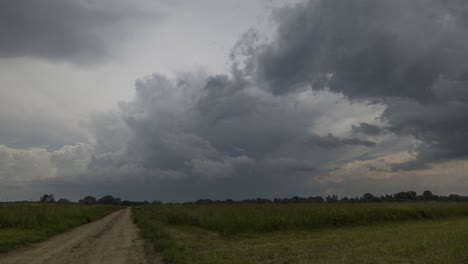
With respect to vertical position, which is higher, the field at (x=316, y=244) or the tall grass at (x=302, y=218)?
the tall grass at (x=302, y=218)

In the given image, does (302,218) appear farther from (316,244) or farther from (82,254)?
(82,254)

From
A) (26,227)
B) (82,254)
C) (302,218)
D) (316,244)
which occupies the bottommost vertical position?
(82,254)

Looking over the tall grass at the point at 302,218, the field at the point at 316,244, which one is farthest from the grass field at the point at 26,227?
the tall grass at the point at 302,218

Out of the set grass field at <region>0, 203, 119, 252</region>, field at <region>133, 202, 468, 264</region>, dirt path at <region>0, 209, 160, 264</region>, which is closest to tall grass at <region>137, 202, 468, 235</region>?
field at <region>133, 202, 468, 264</region>

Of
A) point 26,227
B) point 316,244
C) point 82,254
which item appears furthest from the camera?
point 26,227

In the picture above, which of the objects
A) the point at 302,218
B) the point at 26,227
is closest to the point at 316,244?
the point at 302,218

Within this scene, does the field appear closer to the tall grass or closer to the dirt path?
the tall grass

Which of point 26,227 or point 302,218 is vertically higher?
point 302,218

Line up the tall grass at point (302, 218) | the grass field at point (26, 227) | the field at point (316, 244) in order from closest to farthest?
the field at point (316, 244) < the grass field at point (26, 227) < the tall grass at point (302, 218)

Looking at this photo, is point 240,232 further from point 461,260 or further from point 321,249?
point 461,260

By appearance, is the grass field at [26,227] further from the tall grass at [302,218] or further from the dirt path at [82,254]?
the tall grass at [302,218]

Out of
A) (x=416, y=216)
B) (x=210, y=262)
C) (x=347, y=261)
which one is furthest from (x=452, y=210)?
(x=210, y=262)

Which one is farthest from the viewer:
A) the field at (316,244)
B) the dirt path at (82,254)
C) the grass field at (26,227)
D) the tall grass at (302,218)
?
the tall grass at (302,218)

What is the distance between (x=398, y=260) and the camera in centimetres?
1380
